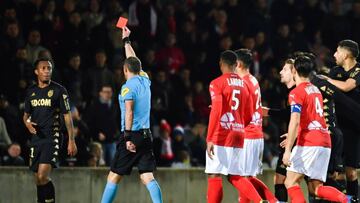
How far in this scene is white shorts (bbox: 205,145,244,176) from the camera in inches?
504

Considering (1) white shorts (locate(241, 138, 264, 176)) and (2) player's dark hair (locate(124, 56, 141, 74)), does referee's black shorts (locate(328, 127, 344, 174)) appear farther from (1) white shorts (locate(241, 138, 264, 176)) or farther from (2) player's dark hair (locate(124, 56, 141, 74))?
(2) player's dark hair (locate(124, 56, 141, 74))

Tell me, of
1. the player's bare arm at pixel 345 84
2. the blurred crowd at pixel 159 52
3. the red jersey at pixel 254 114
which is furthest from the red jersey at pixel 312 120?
the blurred crowd at pixel 159 52

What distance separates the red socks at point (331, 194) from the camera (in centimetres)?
1271

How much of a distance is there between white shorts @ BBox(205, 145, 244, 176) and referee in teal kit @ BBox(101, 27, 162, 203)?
0.89 meters

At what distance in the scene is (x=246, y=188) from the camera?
12.8 meters

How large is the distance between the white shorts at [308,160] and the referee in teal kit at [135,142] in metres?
1.75

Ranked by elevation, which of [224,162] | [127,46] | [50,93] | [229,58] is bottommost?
[224,162]

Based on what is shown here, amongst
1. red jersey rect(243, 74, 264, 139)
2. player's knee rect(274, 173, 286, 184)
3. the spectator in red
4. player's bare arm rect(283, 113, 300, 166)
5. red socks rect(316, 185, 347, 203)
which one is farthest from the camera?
the spectator in red

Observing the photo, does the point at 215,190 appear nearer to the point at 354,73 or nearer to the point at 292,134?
the point at 292,134

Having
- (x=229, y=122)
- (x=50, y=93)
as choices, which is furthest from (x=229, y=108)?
(x=50, y=93)

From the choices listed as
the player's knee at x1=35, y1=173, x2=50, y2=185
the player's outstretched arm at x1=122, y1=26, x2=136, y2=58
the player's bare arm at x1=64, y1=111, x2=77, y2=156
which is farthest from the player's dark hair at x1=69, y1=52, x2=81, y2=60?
the player's knee at x1=35, y1=173, x2=50, y2=185

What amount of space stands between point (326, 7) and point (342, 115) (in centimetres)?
1030

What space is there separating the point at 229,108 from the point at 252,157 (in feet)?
2.72

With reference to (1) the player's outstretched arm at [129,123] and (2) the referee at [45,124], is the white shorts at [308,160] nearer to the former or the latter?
(1) the player's outstretched arm at [129,123]
